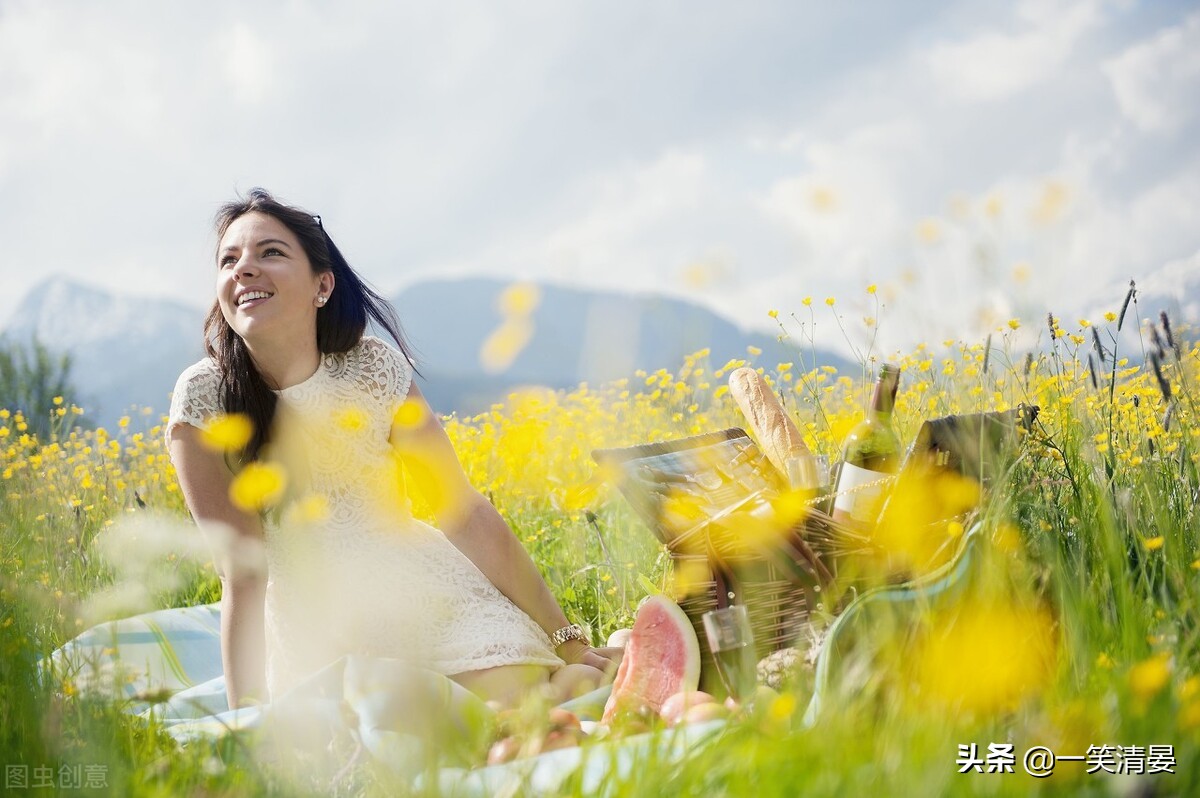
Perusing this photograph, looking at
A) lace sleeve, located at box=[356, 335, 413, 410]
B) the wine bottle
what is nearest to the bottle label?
the wine bottle

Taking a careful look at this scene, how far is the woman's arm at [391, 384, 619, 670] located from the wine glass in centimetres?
101

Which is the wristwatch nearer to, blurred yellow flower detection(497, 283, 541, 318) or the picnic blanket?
the picnic blanket

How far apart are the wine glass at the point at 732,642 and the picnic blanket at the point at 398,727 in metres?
0.30

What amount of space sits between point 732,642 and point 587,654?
1030 millimetres

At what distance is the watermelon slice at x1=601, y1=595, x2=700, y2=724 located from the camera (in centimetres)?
209

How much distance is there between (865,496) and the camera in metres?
2.13

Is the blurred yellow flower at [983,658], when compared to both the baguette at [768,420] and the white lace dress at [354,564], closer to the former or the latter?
the baguette at [768,420]

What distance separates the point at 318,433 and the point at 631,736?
1583 millimetres

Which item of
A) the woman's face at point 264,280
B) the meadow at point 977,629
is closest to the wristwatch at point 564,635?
the meadow at point 977,629

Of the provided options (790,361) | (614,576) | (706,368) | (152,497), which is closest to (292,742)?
(614,576)

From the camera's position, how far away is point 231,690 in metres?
2.60

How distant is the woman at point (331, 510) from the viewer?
2.66 m

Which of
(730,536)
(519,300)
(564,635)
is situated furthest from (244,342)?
(730,536)

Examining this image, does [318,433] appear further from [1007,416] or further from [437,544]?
[1007,416]
